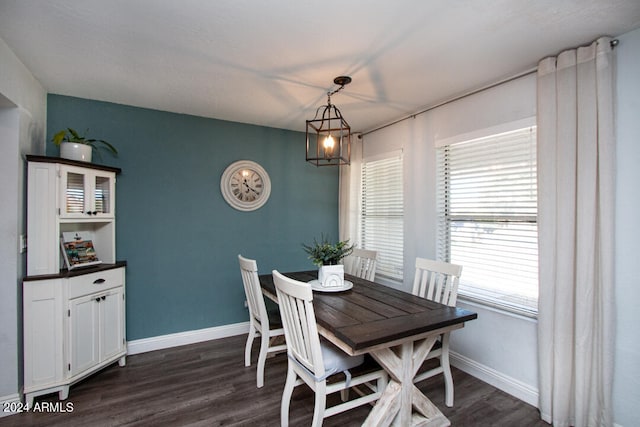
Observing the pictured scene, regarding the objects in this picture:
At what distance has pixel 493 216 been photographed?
101 inches

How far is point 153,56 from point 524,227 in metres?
3.02

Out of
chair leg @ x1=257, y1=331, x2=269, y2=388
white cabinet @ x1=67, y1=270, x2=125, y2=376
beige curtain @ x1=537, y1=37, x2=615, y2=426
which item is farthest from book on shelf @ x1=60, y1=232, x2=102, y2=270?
beige curtain @ x1=537, y1=37, x2=615, y2=426

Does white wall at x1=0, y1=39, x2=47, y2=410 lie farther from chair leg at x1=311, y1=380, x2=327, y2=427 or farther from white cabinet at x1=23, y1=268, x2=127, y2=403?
chair leg at x1=311, y1=380, x2=327, y2=427

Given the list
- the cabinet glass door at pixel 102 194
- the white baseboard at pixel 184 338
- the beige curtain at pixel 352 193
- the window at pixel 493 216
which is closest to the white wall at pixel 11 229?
the cabinet glass door at pixel 102 194

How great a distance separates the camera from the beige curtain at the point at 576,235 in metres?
1.88

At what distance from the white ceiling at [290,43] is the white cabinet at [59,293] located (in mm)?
843

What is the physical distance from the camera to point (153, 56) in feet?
7.16

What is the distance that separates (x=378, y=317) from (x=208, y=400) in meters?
1.50

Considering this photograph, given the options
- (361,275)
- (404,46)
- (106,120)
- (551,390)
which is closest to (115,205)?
(106,120)

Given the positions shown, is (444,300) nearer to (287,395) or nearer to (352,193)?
(287,395)

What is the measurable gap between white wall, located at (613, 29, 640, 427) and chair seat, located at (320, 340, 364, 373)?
1.57 m

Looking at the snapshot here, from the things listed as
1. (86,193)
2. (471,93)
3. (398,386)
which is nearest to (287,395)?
(398,386)

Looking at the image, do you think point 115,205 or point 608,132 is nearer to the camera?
point 608,132

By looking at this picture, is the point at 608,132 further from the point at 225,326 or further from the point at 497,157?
the point at 225,326
